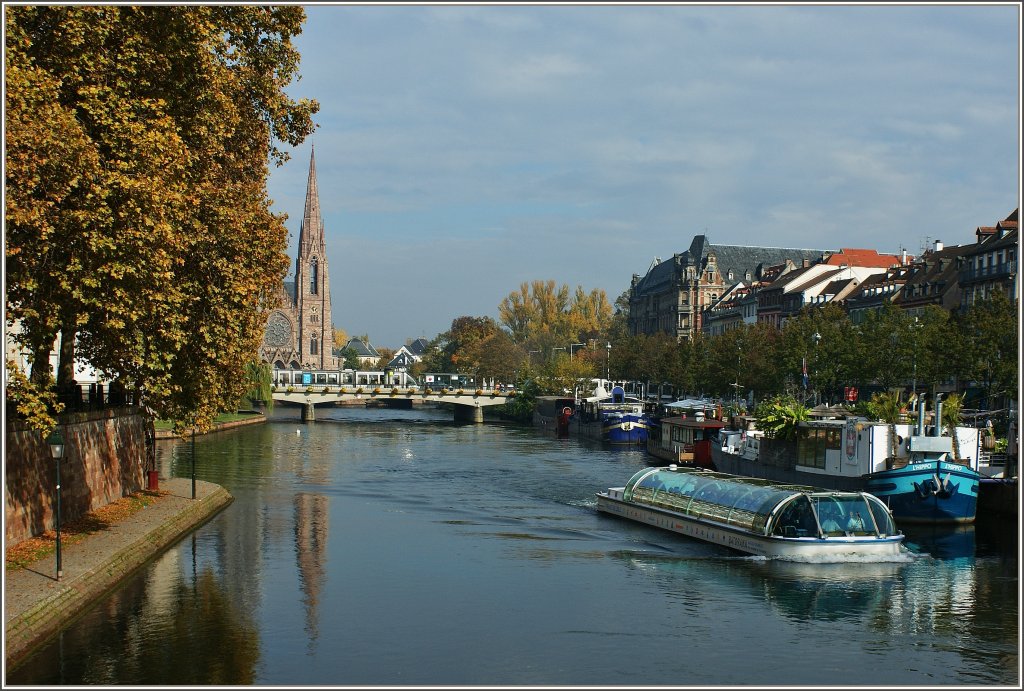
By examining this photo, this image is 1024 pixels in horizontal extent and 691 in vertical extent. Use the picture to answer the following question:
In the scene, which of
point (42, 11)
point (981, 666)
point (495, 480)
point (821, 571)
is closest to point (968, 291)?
point (495, 480)

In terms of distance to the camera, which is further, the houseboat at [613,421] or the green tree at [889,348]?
the houseboat at [613,421]

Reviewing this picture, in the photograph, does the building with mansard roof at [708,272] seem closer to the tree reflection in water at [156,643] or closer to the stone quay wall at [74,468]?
the stone quay wall at [74,468]

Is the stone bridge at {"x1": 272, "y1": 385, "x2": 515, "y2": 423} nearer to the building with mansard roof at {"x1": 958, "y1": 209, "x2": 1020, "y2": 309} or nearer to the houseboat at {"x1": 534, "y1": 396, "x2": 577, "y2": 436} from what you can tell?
the houseboat at {"x1": 534, "y1": 396, "x2": 577, "y2": 436}

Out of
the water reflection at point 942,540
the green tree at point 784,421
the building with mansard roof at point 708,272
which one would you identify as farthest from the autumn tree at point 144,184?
the building with mansard roof at point 708,272

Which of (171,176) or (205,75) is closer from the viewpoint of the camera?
(171,176)

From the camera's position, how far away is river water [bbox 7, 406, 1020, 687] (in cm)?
2584

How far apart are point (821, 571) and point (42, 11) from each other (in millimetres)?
27143

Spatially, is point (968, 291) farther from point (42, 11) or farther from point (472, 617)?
point (42, 11)

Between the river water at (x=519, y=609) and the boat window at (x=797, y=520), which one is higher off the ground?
the boat window at (x=797, y=520)

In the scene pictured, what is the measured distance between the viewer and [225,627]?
95.9 ft

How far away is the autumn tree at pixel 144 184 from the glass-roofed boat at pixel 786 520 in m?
17.6

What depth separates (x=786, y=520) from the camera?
1592 inches

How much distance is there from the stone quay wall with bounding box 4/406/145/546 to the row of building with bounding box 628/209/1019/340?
60.6 m

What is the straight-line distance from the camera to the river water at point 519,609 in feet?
84.8
